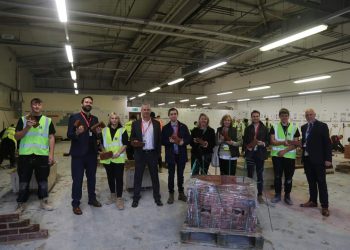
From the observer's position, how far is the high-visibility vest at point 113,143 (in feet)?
12.6

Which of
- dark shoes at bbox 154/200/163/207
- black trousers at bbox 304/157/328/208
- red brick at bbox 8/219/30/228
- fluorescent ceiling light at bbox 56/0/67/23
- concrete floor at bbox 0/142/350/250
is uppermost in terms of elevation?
fluorescent ceiling light at bbox 56/0/67/23

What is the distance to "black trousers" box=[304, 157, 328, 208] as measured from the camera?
3658 millimetres

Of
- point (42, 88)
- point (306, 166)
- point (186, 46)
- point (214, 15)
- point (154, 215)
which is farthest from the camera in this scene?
point (42, 88)

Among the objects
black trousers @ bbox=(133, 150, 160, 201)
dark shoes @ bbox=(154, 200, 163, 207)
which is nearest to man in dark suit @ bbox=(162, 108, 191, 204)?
dark shoes @ bbox=(154, 200, 163, 207)

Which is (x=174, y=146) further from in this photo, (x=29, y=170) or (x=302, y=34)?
(x=302, y=34)

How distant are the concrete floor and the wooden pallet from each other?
0.31 feet

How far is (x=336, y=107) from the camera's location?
11.7 metres

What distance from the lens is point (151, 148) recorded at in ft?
12.7

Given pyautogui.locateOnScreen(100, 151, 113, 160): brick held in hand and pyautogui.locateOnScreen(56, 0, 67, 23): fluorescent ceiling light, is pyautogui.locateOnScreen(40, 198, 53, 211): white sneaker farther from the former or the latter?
pyautogui.locateOnScreen(56, 0, 67, 23): fluorescent ceiling light

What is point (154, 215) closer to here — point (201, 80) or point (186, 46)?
point (186, 46)

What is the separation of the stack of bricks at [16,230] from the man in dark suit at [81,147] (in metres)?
0.72

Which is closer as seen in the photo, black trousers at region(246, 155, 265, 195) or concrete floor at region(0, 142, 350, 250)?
concrete floor at region(0, 142, 350, 250)

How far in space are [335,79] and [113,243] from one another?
37.0 ft

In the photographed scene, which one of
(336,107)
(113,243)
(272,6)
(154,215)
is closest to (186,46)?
(272,6)
